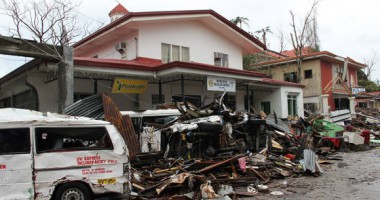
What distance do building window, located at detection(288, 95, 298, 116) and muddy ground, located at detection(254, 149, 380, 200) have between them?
12.9 m

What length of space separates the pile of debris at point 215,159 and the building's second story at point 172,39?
791 centimetres

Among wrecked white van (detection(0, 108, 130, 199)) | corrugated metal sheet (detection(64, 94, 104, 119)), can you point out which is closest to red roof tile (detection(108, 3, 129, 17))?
corrugated metal sheet (detection(64, 94, 104, 119))

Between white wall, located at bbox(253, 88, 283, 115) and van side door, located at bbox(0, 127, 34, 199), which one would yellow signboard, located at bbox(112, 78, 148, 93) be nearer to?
van side door, located at bbox(0, 127, 34, 199)

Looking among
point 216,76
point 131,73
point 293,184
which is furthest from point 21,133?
point 216,76

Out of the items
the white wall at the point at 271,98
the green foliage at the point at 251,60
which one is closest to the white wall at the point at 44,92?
the white wall at the point at 271,98

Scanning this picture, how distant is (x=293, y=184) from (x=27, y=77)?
37.9 ft

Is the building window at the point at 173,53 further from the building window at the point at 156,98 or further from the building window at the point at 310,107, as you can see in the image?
the building window at the point at 310,107

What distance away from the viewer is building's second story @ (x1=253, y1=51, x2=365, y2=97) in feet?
105

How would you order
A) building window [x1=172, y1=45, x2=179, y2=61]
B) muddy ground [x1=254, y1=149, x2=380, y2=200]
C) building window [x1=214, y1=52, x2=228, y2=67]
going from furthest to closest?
building window [x1=214, y1=52, x2=228, y2=67] < building window [x1=172, y1=45, x2=179, y2=61] < muddy ground [x1=254, y1=149, x2=380, y2=200]

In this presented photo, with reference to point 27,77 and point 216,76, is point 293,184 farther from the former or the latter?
point 27,77

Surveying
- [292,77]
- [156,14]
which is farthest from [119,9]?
[292,77]

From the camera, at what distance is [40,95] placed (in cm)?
1500

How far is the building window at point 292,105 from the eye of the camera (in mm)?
25312

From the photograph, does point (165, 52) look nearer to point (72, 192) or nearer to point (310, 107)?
point (72, 192)
